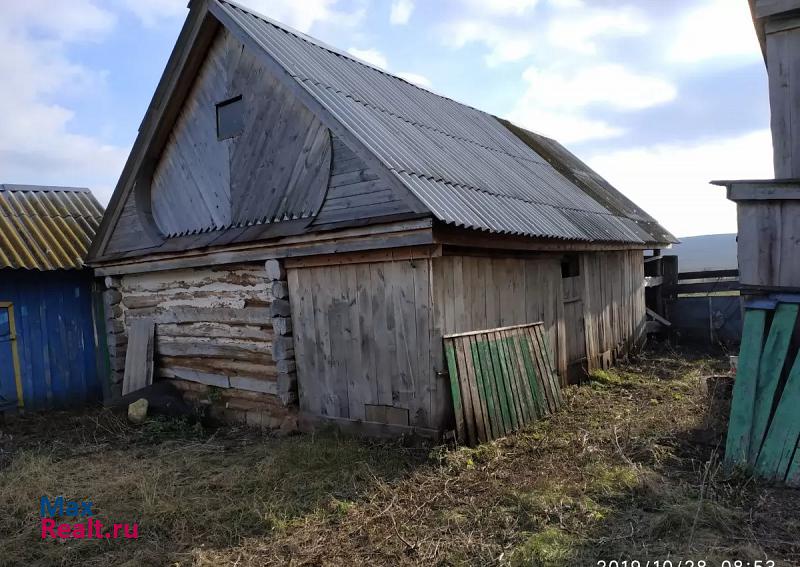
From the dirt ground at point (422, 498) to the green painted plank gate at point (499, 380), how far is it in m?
0.25

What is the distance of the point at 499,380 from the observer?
268 inches

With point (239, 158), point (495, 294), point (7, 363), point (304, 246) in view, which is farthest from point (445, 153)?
point (7, 363)

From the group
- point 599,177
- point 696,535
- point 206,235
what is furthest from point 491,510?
point 599,177

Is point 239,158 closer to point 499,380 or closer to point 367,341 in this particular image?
point 367,341

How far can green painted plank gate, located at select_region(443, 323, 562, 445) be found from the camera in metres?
6.28

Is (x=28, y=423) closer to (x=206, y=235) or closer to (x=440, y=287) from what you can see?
(x=206, y=235)

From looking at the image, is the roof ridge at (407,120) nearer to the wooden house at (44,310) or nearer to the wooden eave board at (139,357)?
the wooden eave board at (139,357)

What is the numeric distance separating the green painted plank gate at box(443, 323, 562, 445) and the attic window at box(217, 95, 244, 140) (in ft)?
14.9

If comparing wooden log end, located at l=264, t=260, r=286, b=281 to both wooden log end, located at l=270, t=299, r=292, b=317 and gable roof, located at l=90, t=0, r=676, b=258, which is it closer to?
wooden log end, located at l=270, t=299, r=292, b=317

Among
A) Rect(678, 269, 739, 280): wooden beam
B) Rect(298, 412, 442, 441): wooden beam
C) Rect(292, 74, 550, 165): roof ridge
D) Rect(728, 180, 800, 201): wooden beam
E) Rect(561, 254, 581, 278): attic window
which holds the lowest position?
Rect(298, 412, 442, 441): wooden beam

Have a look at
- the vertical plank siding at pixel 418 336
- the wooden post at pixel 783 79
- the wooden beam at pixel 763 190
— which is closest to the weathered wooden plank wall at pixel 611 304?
the vertical plank siding at pixel 418 336

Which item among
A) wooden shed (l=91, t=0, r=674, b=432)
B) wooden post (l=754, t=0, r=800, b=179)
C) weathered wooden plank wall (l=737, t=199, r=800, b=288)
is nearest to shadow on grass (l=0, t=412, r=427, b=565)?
wooden shed (l=91, t=0, r=674, b=432)

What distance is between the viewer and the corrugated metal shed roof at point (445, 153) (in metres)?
6.61

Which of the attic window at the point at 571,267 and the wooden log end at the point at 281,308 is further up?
the attic window at the point at 571,267
